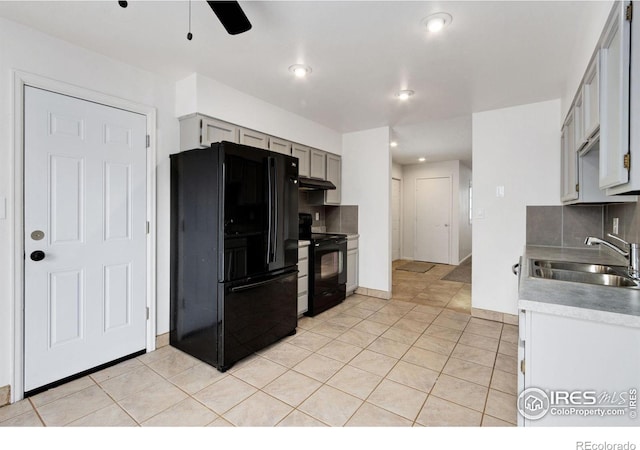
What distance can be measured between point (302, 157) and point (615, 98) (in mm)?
2899

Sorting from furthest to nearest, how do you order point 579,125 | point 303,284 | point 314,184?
point 314,184 < point 303,284 < point 579,125

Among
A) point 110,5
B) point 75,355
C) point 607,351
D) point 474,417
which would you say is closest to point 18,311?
point 75,355

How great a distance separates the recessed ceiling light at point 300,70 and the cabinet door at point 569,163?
2076 millimetres

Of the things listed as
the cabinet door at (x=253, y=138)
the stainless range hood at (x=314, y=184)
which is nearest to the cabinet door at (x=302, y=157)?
the stainless range hood at (x=314, y=184)

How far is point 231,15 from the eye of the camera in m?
1.48

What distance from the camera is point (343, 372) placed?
2.31m

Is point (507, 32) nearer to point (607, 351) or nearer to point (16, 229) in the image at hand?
point (607, 351)

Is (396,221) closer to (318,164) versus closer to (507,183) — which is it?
(318,164)

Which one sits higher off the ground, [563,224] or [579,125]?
[579,125]

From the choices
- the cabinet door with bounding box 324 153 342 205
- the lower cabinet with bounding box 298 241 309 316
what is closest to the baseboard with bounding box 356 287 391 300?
the lower cabinet with bounding box 298 241 309 316

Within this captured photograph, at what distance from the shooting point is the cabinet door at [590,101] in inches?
59.9

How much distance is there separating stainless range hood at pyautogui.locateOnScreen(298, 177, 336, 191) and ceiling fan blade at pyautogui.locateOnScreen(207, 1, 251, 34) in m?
2.22

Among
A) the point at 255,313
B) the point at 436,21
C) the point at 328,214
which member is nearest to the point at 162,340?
the point at 255,313

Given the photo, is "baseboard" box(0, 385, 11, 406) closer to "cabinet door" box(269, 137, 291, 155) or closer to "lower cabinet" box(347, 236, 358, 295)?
"cabinet door" box(269, 137, 291, 155)
